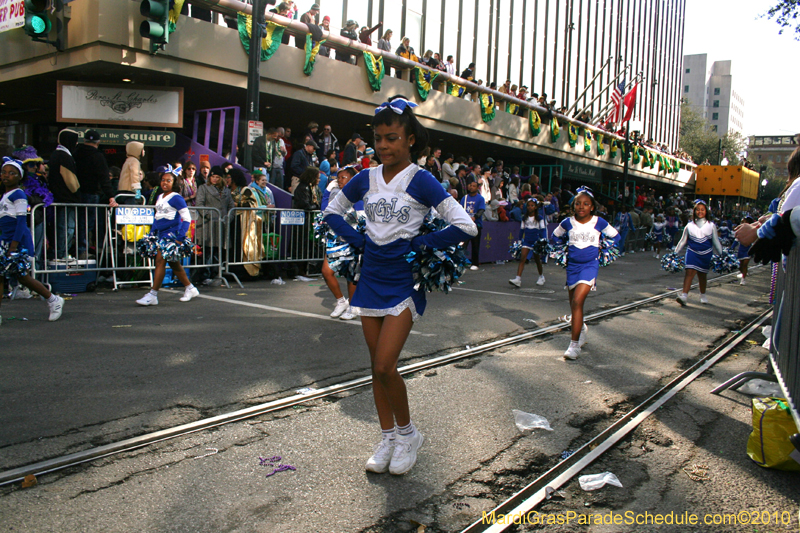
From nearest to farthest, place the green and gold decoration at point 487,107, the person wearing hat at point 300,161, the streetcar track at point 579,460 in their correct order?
1. the streetcar track at point 579,460
2. the person wearing hat at point 300,161
3. the green and gold decoration at point 487,107

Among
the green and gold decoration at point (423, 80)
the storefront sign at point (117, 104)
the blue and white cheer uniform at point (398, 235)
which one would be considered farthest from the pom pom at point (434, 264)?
the green and gold decoration at point (423, 80)

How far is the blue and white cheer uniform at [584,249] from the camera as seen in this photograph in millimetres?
6951

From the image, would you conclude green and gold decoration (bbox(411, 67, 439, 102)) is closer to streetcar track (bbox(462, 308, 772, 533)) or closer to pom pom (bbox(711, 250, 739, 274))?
pom pom (bbox(711, 250, 739, 274))

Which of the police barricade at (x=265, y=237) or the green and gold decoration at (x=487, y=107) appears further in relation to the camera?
the green and gold decoration at (x=487, y=107)

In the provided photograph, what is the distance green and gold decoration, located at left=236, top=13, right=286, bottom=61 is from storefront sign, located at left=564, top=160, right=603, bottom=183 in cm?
1770

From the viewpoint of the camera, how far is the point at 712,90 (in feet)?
405

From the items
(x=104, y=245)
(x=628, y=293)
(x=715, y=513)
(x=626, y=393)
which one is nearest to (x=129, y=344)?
(x=104, y=245)

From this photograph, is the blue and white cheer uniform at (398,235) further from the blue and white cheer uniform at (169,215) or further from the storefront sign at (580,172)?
the storefront sign at (580,172)

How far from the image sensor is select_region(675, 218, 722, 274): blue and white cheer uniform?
10.7 meters

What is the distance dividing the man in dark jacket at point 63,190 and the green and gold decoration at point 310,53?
6.98m

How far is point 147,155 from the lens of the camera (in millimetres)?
16578

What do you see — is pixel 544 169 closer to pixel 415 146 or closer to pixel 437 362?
pixel 437 362

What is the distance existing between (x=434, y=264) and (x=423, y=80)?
16949mm

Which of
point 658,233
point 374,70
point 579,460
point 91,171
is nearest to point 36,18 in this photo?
point 91,171
